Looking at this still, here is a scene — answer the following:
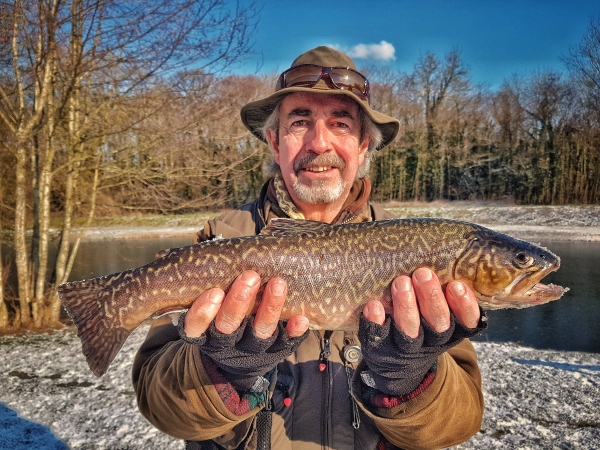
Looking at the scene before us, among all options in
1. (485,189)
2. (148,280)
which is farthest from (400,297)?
(485,189)

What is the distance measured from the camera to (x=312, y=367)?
9.87 ft

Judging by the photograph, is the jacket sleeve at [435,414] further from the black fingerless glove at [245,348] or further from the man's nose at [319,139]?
the man's nose at [319,139]

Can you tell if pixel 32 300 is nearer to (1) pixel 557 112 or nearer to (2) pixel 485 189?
(2) pixel 485 189

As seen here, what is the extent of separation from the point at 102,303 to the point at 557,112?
4830 cm

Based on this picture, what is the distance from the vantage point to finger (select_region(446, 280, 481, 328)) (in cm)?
252

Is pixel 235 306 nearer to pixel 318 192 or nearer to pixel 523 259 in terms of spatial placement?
pixel 318 192

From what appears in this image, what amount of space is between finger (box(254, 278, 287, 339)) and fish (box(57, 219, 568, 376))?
17cm

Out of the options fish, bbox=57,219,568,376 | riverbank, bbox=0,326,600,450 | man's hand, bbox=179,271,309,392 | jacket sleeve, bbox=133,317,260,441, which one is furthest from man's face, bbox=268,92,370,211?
riverbank, bbox=0,326,600,450

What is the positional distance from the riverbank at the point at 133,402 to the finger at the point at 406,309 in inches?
176

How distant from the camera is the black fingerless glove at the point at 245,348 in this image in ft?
8.45

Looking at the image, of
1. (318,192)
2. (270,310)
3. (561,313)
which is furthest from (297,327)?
(561,313)

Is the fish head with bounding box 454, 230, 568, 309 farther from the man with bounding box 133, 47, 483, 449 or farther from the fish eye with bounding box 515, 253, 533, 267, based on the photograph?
the man with bounding box 133, 47, 483, 449

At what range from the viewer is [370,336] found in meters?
2.60

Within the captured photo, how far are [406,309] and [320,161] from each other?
146cm
